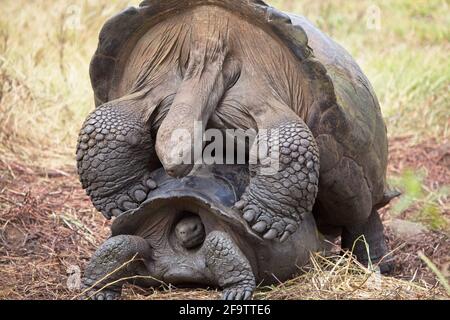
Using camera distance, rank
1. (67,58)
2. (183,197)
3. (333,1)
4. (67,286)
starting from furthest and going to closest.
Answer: (333,1)
(67,58)
(67,286)
(183,197)

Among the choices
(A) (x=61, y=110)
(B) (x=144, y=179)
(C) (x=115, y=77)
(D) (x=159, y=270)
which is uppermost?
(C) (x=115, y=77)

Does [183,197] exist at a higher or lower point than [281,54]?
lower

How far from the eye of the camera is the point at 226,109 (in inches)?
130

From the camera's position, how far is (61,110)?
20.8 feet

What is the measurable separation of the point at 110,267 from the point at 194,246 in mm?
316

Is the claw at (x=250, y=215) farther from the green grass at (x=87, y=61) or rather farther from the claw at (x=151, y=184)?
the green grass at (x=87, y=61)

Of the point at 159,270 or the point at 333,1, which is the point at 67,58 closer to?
the point at 333,1

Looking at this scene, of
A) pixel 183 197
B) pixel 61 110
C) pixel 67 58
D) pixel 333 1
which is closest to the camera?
pixel 183 197

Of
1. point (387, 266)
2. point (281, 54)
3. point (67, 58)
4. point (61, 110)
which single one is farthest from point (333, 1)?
point (281, 54)

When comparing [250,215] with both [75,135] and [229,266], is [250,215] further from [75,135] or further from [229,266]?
[75,135]

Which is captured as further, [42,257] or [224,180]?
[42,257]

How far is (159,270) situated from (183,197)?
0.31 m

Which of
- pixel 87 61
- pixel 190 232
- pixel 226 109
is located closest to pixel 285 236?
pixel 190 232
